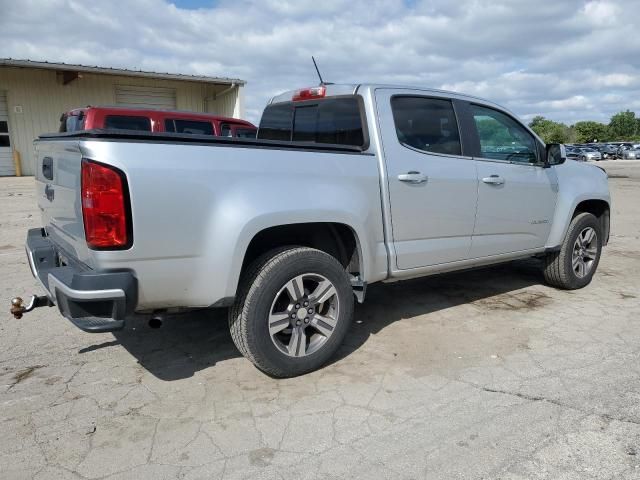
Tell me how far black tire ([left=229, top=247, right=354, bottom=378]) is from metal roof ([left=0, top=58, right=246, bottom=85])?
1920 centimetres

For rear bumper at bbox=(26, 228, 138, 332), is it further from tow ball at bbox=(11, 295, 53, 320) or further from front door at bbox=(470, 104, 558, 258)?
front door at bbox=(470, 104, 558, 258)

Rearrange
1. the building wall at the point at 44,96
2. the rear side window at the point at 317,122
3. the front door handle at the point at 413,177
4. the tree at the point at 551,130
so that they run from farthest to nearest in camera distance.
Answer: the tree at the point at 551,130
the building wall at the point at 44,96
the rear side window at the point at 317,122
the front door handle at the point at 413,177

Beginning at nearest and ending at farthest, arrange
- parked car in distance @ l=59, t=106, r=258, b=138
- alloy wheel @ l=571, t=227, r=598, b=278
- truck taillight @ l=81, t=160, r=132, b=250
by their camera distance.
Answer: truck taillight @ l=81, t=160, r=132, b=250 → alloy wheel @ l=571, t=227, r=598, b=278 → parked car in distance @ l=59, t=106, r=258, b=138

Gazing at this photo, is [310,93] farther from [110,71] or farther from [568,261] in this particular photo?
[110,71]

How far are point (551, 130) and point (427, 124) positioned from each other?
285 feet

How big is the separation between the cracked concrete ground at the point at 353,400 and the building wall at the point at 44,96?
18.9 metres

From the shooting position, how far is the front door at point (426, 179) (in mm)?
3908

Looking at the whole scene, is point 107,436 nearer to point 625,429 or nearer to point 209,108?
point 625,429

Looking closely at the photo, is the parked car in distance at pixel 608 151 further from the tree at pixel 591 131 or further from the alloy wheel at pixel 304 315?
the alloy wheel at pixel 304 315

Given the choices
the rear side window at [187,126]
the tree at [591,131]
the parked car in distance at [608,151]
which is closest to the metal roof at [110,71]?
the rear side window at [187,126]

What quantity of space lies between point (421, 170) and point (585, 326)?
199 centimetres

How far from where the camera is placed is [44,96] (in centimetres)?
2106

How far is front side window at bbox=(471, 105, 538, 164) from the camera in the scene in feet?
15.3

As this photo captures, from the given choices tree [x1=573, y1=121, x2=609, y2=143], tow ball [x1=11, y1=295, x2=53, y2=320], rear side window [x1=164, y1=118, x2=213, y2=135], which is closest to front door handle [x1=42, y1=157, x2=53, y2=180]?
tow ball [x1=11, y1=295, x2=53, y2=320]
